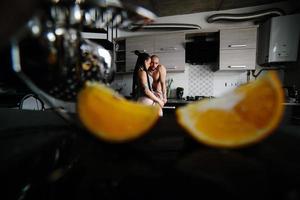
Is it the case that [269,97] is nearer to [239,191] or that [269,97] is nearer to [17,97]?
[239,191]

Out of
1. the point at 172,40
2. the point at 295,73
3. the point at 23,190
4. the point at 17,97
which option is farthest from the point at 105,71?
the point at 295,73

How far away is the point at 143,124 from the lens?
10.7 inches

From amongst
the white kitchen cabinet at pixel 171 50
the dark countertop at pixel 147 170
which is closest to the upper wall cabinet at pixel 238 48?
the white kitchen cabinet at pixel 171 50

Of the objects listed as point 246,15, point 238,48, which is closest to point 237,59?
point 238,48

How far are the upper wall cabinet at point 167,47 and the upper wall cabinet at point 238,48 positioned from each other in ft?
2.05

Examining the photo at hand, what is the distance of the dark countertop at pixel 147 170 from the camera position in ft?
0.61

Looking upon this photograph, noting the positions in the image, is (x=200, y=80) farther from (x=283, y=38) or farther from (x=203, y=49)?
(x=283, y=38)

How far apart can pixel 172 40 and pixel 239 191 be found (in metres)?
3.00

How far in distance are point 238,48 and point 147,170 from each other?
9.61 feet

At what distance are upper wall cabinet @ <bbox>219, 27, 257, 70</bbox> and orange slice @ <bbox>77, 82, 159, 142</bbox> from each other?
2.73m

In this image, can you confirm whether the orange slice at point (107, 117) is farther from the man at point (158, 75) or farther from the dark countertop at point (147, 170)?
the man at point (158, 75)

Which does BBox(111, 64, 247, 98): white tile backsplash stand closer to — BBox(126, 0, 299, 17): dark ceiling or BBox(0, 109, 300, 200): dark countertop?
BBox(126, 0, 299, 17): dark ceiling

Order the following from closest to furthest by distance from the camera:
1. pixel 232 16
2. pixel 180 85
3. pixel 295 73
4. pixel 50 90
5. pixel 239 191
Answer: pixel 239 191, pixel 50 90, pixel 295 73, pixel 232 16, pixel 180 85

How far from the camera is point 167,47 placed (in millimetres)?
2979
